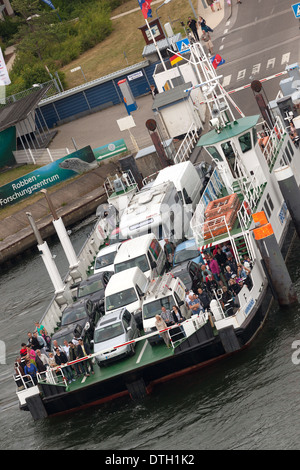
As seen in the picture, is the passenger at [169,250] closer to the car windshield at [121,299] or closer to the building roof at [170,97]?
the car windshield at [121,299]

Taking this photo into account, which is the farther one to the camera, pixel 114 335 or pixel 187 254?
pixel 187 254

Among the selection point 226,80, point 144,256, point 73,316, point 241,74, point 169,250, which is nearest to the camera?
point 73,316

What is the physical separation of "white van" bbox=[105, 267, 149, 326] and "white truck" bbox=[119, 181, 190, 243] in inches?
220

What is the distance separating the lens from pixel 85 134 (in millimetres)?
81000

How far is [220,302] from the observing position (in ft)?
113

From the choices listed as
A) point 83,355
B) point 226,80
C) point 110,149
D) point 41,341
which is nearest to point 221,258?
point 83,355

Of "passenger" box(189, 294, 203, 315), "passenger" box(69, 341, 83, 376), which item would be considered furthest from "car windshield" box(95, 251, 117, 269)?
"passenger" box(189, 294, 203, 315)

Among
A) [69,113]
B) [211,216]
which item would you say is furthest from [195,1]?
[211,216]

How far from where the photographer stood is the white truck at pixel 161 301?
1362 inches

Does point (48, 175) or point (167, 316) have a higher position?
point (48, 175)

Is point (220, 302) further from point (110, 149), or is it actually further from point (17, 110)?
point (17, 110)

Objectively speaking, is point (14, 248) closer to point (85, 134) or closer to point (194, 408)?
point (85, 134)

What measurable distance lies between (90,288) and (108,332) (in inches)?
262

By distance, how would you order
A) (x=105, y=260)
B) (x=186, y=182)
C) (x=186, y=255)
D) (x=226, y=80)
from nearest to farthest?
1. (x=186, y=255)
2. (x=105, y=260)
3. (x=186, y=182)
4. (x=226, y=80)
